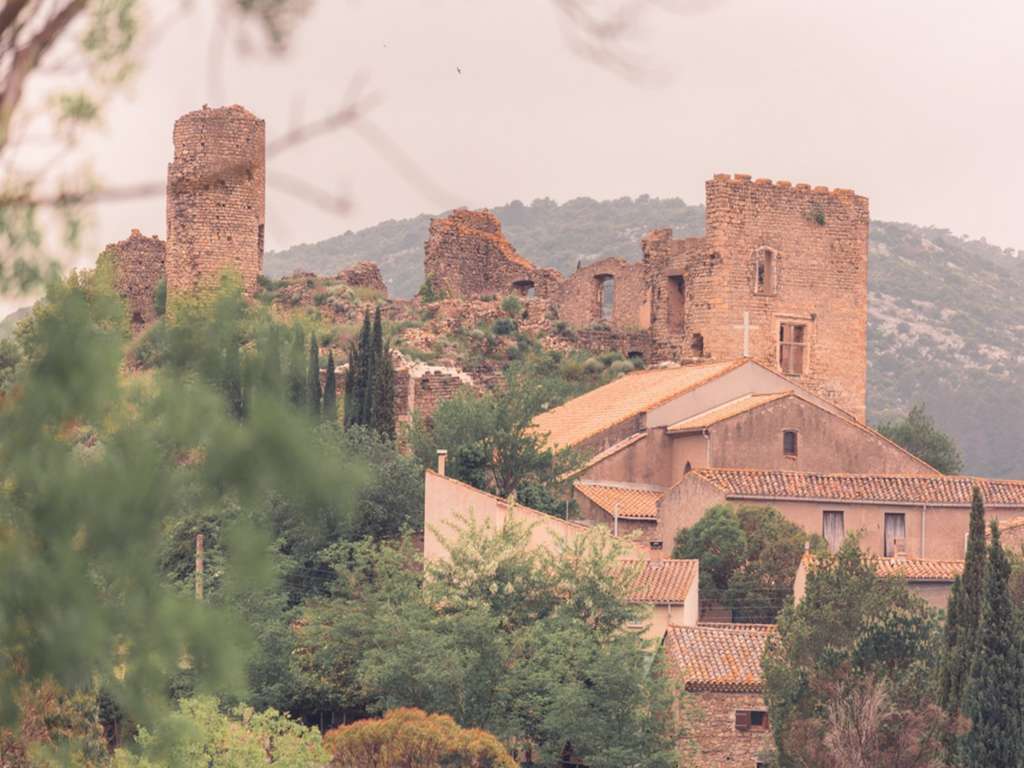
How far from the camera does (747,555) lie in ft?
115

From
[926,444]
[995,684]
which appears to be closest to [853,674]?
[995,684]

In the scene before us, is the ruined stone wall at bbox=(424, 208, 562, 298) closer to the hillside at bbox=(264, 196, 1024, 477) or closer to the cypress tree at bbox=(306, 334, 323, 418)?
the cypress tree at bbox=(306, 334, 323, 418)

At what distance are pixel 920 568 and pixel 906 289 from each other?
84.4 meters

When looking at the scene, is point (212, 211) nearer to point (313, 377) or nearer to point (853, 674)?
point (313, 377)

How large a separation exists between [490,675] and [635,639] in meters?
2.21

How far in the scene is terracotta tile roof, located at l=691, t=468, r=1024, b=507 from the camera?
36656mm

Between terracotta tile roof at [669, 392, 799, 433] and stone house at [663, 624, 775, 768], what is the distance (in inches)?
251

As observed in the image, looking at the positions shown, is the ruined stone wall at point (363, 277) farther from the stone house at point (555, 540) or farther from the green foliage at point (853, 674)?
the green foliage at point (853, 674)

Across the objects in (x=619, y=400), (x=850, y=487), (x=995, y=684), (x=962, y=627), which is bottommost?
(x=995, y=684)

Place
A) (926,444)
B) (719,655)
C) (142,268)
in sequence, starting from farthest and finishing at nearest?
(926,444) < (142,268) < (719,655)

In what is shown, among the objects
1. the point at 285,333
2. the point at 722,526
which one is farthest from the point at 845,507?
the point at 285,333

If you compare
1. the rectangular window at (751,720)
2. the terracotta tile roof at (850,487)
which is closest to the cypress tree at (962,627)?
the rectangular window at (751,720)

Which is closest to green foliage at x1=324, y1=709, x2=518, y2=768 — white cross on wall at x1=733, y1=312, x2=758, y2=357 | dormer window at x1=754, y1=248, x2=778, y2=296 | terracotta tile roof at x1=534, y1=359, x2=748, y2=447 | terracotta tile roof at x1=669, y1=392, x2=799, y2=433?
terracotta tile roof at x1=534, y1=359, x2=748, y2=447

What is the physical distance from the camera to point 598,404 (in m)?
43.4
